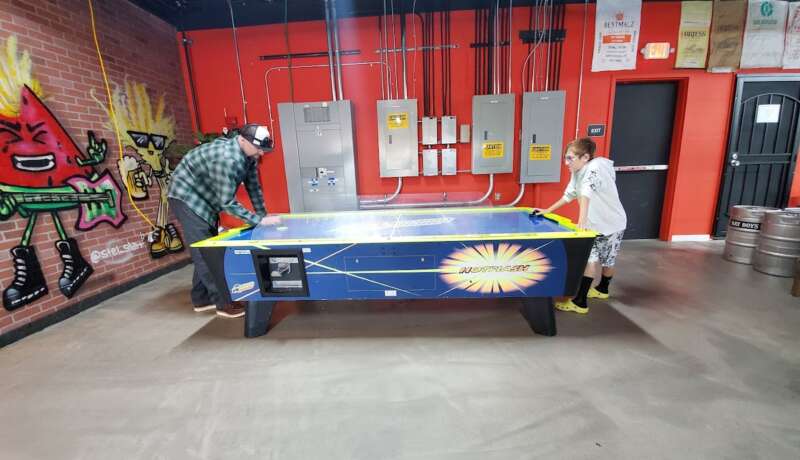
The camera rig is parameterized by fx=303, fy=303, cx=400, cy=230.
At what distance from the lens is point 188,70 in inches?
153

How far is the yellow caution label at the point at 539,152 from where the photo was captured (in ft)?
12.0

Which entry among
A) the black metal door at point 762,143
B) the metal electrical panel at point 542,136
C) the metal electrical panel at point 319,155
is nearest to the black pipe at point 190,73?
the metal electrical panel at point 319,155

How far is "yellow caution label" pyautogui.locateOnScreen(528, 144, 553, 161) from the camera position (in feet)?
12.0

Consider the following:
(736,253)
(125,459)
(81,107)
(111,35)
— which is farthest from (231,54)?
(736,253)

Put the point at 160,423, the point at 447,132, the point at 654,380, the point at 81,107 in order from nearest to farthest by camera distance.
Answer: the point at 160,423 → the point at 654,380 → the point at 81,107 → the point at 447,132

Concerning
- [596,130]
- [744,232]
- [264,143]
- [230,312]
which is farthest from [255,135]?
[744,232]

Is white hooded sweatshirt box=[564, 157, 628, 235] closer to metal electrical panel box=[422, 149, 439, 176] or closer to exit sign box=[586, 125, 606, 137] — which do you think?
metal electrical panel box=[422, 149, 439, 176]

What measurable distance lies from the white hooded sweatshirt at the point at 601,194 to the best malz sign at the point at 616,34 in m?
2.29

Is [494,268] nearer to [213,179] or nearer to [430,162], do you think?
[213,179]

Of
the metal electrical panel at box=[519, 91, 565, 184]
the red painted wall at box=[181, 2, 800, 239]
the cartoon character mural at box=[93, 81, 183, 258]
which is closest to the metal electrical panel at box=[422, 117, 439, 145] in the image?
the red painted wall at box=[181, 2, 800, 239]

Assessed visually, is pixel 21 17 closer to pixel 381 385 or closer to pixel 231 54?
pixel 231 54

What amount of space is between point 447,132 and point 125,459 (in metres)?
3.69

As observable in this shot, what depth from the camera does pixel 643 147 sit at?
155 inches

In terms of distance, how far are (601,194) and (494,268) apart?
1.07 metres
